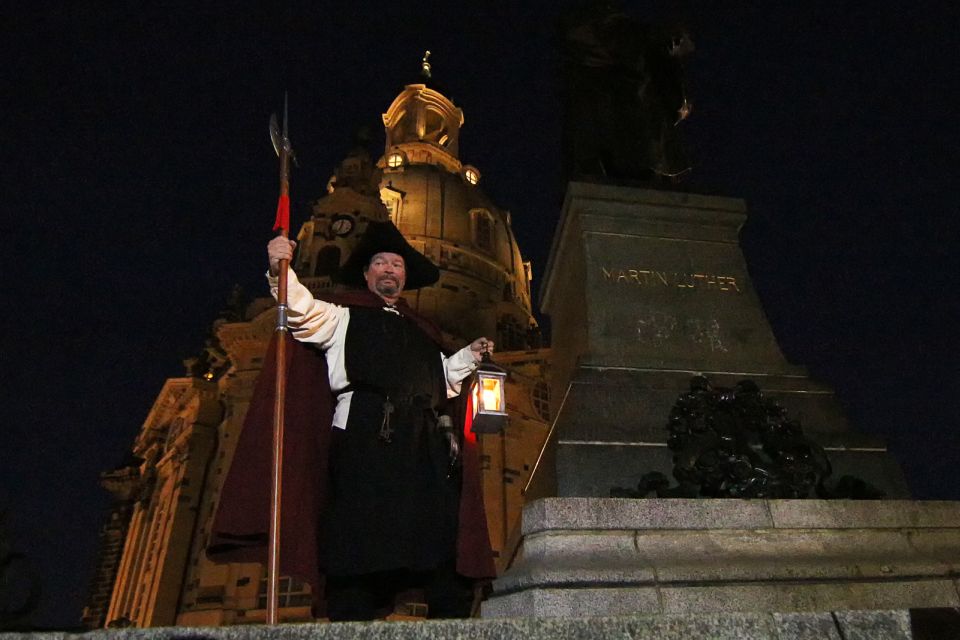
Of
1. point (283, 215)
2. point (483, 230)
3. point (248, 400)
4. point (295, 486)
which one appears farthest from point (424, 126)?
point (295, 486)

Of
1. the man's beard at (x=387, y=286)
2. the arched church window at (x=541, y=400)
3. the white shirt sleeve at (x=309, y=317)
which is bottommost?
the white shirt sleeve at (x=309, y=317)

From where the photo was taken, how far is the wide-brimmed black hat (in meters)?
4.91

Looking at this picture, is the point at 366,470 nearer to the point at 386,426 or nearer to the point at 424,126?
the point at 386,426

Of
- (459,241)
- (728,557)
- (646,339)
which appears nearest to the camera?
(728,557)

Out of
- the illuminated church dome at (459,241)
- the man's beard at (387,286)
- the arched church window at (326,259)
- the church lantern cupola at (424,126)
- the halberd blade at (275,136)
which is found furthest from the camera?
the church lantern cupola at (424,126)

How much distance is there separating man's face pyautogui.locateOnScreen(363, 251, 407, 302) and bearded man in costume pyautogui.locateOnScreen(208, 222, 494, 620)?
107 millimetres

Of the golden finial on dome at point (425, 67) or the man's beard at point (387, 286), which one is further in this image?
the golden finial on dome at point (425, 67)

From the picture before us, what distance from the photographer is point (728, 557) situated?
387cm

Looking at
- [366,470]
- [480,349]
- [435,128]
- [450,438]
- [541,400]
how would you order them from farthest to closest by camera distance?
[435,128] < [541,400] < [480,349] < [450,438] < [366,470]

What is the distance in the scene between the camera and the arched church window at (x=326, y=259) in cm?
3591

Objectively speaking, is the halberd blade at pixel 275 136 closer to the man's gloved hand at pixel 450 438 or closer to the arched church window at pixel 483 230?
the man's gloved hand at pixel 450 438

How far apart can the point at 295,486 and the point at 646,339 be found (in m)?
2.92

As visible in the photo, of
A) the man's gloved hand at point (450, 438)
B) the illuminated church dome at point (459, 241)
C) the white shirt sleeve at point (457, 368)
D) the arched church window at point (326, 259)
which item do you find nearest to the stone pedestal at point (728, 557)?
the man's gloved hand at point (450, 438)

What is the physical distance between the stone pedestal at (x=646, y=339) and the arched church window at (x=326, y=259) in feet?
96.9
